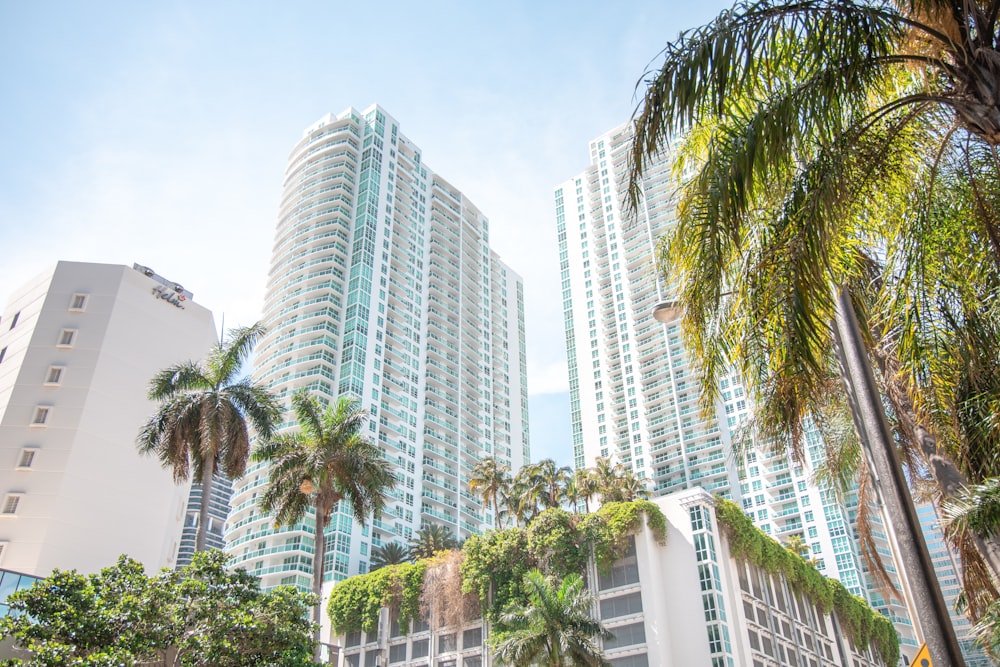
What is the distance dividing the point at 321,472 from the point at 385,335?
7661 cm

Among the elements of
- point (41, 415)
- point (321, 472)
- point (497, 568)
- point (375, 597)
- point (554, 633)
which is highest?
point (41, 415)

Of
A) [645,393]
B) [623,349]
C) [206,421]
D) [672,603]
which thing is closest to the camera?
[206,421]

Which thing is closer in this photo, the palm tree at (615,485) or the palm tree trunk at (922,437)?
the palm tree trunk at (922,437)

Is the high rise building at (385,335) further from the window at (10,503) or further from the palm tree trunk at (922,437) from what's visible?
the palm tree trunk at (922,437)

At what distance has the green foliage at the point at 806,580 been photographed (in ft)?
186

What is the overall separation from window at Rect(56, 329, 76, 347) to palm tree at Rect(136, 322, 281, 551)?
31340mm

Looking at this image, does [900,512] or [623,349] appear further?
[623,349]

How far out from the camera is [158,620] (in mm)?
24141

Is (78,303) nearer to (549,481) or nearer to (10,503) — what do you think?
(10,503)

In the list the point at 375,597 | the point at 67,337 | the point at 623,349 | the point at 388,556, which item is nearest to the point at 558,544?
the point at 375,597

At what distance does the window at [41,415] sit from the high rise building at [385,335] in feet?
122

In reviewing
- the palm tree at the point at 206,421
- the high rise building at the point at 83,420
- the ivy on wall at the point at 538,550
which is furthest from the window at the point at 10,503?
the ivy on wall at the point at 538,550

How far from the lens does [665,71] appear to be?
8.75 metres

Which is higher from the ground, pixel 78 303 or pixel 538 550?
pixel 78 303
